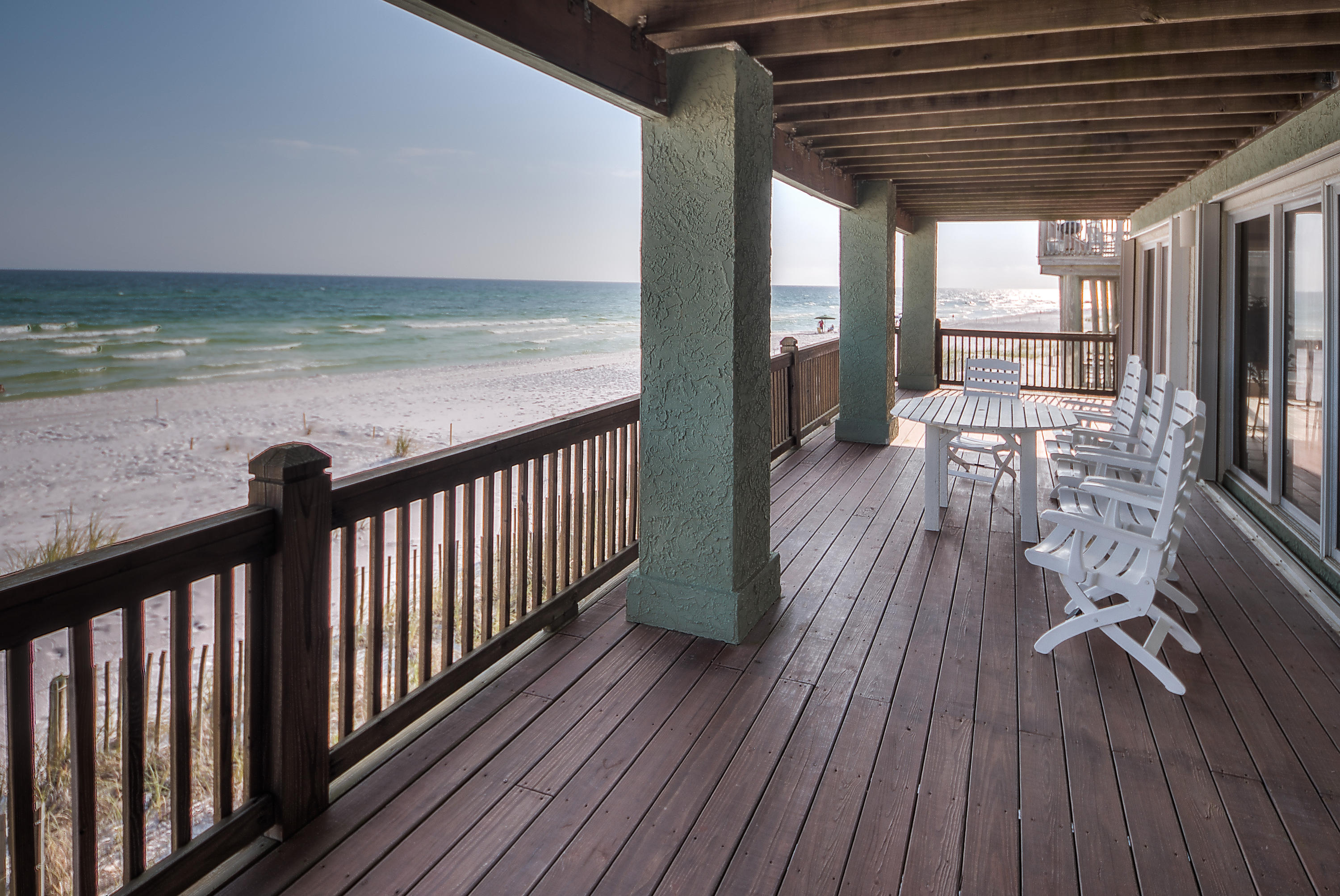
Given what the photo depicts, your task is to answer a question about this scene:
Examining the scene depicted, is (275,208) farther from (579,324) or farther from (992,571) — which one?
(992,571)

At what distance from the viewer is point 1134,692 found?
102 inches

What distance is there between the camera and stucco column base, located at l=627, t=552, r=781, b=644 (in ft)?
9.82

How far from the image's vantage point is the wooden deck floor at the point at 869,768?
1.76 m

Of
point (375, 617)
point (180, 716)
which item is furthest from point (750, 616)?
point (180, 716)

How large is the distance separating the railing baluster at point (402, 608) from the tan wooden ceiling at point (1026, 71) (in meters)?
1.79

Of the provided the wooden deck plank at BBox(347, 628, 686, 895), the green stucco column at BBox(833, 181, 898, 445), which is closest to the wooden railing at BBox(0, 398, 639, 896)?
the wooden deck plank at BBox(347, 628, 686, 895)

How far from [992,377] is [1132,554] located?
3531mm

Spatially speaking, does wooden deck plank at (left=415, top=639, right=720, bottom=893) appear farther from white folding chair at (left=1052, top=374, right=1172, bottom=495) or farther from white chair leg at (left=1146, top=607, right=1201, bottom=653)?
white folding chair at (left=1052, top=374, right=1172, bottom=495)

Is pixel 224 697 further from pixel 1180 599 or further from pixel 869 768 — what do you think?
pixel 1180 599

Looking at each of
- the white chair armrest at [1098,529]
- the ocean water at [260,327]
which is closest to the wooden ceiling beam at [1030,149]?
the white chair armrest at [1098,529]

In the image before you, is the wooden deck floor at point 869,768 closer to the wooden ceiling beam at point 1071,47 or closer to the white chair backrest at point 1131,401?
the white chair backrest at point 1131,401

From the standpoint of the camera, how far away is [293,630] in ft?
5.89

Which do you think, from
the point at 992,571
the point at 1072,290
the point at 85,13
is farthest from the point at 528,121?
the point at 992,571

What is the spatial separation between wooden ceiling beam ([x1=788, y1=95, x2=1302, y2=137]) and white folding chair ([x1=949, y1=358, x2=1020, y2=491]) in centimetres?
177
